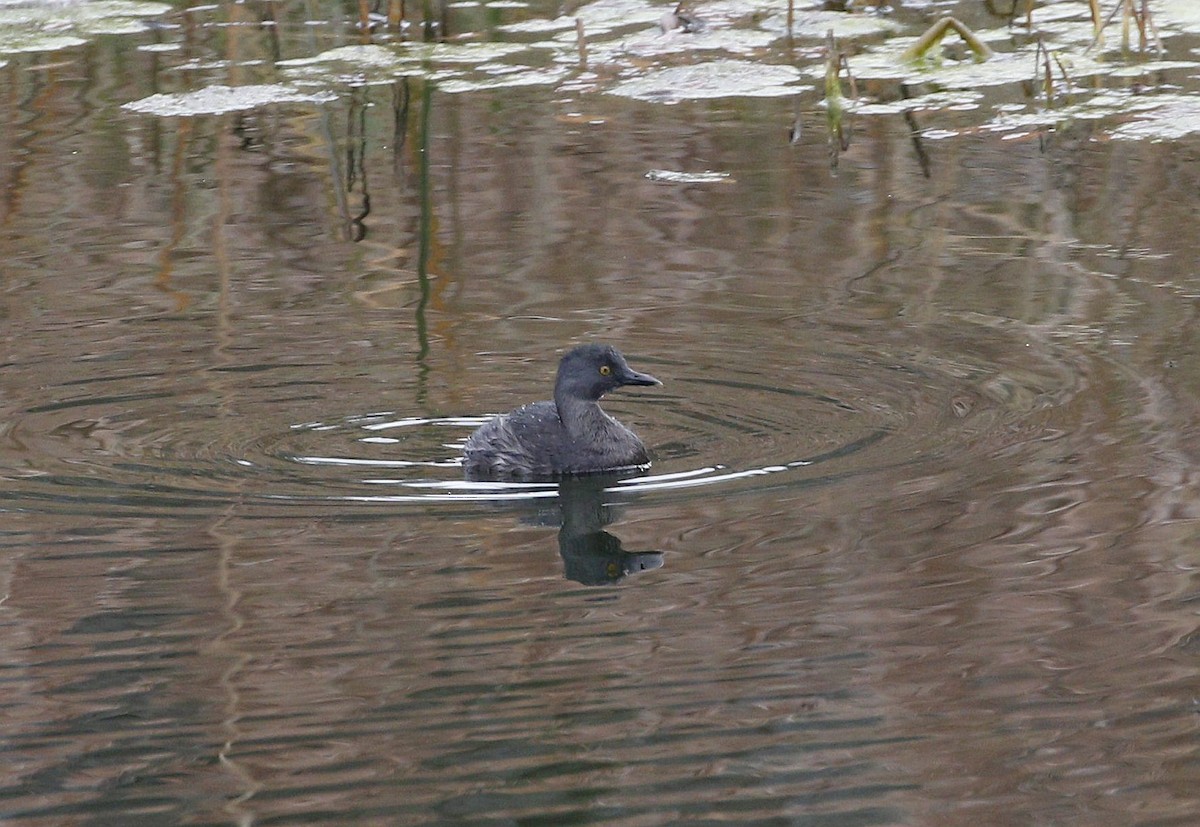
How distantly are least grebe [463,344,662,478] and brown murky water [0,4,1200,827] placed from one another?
16 centimetres

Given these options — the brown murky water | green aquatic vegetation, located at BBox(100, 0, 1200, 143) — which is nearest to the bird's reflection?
the brown murky water

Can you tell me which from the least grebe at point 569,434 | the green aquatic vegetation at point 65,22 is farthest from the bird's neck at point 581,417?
the green aquatic vegetation at point 65,22

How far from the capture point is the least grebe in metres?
6.75

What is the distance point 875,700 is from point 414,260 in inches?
199

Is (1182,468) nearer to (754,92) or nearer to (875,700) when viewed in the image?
(875,700)

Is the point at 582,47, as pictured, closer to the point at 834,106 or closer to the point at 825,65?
the point at 825,65

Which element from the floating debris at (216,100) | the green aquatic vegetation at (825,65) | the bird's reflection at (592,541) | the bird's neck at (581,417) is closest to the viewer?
the bird's reflection at (592,541)

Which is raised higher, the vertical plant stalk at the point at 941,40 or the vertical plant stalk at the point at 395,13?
the vertical plant stalk at the point at 395,13

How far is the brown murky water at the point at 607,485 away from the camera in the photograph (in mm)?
4348

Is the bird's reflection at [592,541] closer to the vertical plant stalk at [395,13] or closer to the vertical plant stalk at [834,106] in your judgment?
the vertical plant stalk at [834,106]

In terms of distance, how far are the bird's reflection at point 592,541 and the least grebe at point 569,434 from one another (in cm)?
9

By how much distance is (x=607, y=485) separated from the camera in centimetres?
662

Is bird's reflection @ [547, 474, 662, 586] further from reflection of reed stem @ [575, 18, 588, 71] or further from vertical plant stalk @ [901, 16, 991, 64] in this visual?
reflection of reed stem @ [575, 18, 588, 71]

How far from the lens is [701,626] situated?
511cm
